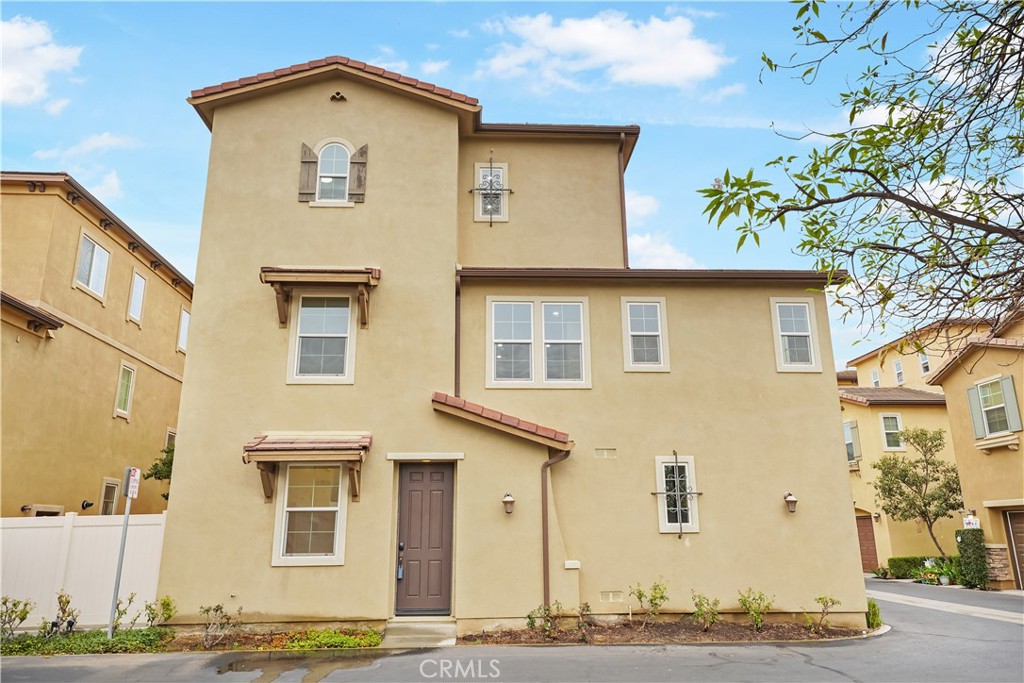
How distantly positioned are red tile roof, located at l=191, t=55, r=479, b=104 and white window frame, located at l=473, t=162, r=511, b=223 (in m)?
1.71

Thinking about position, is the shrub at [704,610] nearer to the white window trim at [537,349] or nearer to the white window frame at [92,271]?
the white window trim at [537,349]

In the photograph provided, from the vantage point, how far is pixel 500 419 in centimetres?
1138

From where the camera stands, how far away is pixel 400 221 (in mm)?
12734

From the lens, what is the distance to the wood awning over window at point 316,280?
1168cm

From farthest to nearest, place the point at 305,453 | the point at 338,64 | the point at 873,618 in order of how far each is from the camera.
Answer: the point at 338,64 → the point at 873,618 → the point at 305,453

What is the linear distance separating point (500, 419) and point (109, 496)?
1175 centimetres

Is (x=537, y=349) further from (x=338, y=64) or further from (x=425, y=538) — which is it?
(x=338, y=64)

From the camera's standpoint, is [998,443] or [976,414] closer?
[998,443]

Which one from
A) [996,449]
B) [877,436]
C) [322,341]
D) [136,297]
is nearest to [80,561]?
[322,341]

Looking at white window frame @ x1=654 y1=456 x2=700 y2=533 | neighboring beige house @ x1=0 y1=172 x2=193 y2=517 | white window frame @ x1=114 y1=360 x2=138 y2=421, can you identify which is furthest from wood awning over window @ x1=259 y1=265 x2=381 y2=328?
white window frame @ x1=114 y1=360 x2=138 y2=421

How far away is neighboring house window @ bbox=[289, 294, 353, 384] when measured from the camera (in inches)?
469

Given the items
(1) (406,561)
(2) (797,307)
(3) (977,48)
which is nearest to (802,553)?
(2) (797,307)

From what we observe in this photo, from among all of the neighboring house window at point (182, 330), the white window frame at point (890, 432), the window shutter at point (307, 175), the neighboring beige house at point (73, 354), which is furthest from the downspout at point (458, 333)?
the white window frame at point (890, 432)

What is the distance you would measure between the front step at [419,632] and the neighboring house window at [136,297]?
1284 cm
